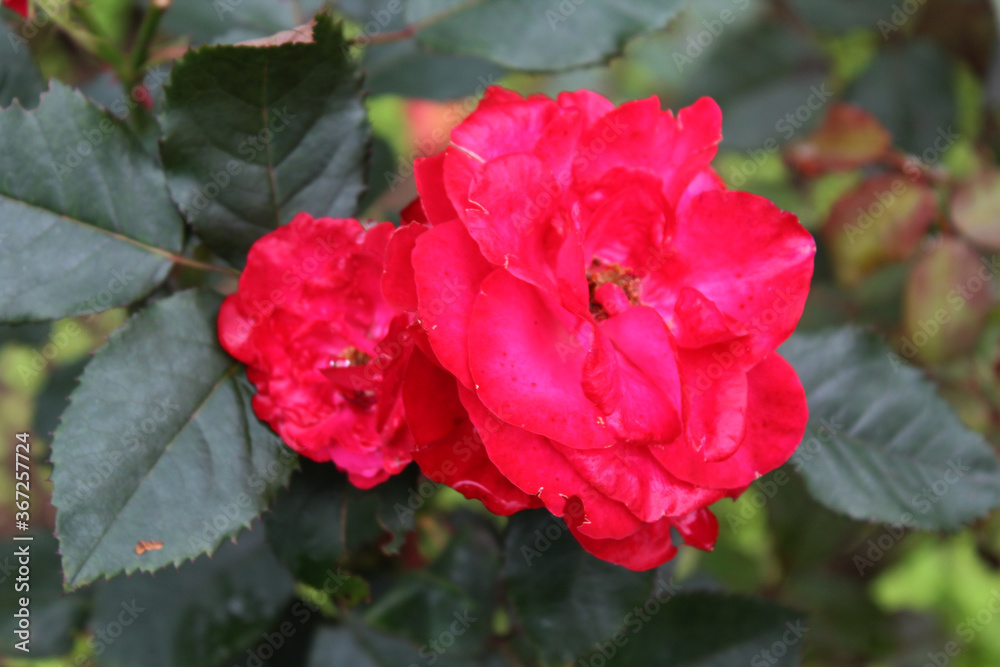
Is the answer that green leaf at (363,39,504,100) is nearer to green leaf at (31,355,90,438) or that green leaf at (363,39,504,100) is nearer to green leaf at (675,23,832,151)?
green leaf at (675,23,832,151)

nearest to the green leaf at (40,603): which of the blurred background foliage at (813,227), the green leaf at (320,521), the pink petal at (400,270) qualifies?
the blurred background foliage at (813,227)

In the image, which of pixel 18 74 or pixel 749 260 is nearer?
pixel 749 260

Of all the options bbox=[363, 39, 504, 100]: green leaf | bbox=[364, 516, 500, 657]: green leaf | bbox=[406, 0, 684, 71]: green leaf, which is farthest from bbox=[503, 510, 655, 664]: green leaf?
bbox=[363, 39, 504, 100]: green leaf

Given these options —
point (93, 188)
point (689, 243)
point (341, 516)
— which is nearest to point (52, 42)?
point (93, 188)

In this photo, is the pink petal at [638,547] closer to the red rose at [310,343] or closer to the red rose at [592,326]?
the red rose at [592,326]

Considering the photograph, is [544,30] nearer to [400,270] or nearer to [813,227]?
[400,270]

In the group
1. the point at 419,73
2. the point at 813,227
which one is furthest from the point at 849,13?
the point at 419,73
